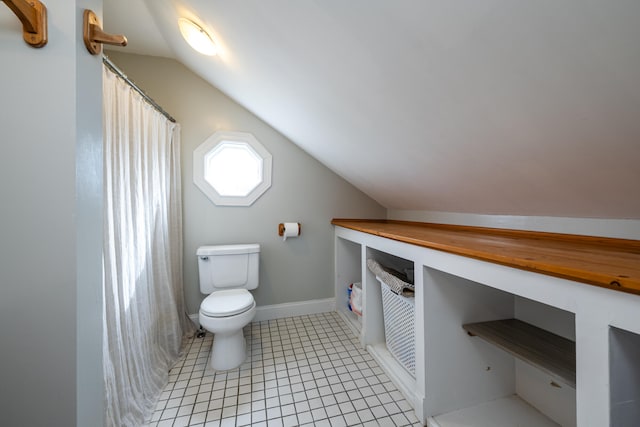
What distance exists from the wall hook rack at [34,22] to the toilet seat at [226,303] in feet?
4.67

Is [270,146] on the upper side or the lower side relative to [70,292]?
upper

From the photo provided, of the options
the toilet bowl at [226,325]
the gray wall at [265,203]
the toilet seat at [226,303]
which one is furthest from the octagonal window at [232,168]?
the toilet bowl at [226,325]

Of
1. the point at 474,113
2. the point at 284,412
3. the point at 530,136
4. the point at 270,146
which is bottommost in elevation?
the point at 284,412

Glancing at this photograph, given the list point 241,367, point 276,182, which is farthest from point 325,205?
point 241,367

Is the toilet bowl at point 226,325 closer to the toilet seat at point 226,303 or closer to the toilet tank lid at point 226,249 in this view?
the toilet seat at point 226,303

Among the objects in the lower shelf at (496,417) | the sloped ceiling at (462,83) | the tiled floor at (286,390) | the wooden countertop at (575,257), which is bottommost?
the tiled floor at (286,390)

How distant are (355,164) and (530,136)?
116cm

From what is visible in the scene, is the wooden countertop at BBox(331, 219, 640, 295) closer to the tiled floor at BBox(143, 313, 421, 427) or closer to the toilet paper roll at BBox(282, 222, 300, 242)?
the tiled floor at BBox(143, 313, 421, 427)

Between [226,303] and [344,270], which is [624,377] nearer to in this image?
[226,303]

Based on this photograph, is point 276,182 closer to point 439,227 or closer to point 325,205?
point 325,205

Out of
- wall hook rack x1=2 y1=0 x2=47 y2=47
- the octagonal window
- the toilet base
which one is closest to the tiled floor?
the toilet base

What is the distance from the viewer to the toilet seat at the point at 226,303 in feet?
5.08

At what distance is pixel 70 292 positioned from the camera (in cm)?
64

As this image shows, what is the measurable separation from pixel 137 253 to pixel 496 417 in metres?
2.08
